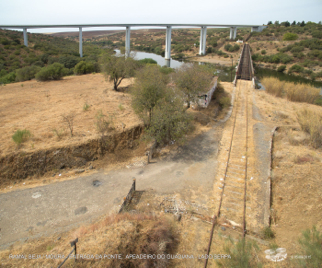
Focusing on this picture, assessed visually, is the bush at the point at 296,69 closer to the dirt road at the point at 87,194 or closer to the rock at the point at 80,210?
the dirt road at the point at 87,194

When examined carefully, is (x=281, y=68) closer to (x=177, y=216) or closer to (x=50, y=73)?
(x=50, y=73)

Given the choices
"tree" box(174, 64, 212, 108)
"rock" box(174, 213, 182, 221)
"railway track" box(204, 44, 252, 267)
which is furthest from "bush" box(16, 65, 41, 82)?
"rock" box(174, 213, 182, 221)

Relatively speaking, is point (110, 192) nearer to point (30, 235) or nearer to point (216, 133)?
point (30, 235)

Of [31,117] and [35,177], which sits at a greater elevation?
[31,117]

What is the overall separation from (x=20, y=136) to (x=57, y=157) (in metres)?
2.58

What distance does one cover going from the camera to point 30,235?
8312 millimetres

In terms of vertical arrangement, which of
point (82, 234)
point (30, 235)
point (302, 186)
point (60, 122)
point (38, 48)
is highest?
point (38, 48)

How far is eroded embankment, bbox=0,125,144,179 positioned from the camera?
11.4 m

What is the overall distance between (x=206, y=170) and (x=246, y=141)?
5.47 m

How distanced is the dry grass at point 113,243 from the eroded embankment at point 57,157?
4860 millimetres

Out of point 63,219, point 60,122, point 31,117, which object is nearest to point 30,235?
point 63,219

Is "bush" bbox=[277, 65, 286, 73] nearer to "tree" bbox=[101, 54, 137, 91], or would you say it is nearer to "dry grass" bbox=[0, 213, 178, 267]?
"tree" bbox=[101, 54, 137, 91]

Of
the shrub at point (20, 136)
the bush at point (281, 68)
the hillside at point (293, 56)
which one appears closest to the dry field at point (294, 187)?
the shrub at point (20, 136)

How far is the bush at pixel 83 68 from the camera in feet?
117
